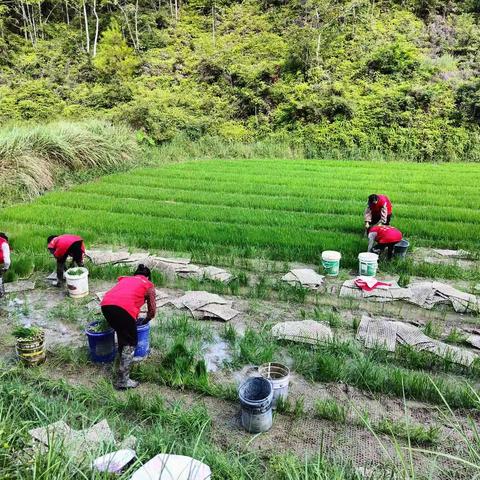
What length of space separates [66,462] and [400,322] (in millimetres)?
3997

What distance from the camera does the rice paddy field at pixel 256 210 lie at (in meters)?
7.97

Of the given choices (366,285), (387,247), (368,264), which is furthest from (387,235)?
(366,285)

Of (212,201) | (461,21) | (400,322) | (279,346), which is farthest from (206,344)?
(461,21)

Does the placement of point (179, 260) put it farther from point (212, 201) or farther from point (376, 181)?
point (376, 181)

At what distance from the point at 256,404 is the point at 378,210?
5083mm

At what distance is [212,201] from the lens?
35.5ft

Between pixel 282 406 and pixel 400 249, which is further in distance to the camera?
pixel 400 249

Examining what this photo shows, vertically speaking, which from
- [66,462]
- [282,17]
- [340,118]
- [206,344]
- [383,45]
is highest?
[282,17]

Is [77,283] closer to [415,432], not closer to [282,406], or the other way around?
[282,406]

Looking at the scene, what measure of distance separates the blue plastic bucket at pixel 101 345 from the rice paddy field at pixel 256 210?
3.13 meters

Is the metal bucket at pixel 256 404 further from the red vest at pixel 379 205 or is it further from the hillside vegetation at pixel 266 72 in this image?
the hillside vegetation at pixel 266 72

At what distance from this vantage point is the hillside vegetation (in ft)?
60.0

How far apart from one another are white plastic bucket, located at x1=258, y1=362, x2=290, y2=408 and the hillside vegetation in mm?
14970

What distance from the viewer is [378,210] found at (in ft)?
25.0
